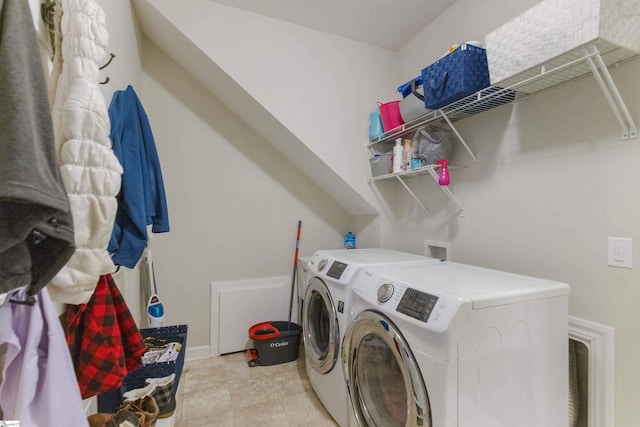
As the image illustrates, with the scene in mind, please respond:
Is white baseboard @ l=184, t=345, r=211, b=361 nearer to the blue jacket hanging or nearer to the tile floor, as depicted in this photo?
the tile floor

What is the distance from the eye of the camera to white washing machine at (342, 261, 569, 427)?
972mm

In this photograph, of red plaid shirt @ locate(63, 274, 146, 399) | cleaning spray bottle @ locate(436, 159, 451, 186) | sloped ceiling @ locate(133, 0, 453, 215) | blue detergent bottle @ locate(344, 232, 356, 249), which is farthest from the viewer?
blue detergent bottle @ locate(344, 232, 356, 249)

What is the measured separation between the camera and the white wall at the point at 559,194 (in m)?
1.20

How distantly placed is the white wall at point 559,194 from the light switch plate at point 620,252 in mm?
20

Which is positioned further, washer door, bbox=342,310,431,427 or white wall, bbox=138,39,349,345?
white wall, bbox=138,39,349,345

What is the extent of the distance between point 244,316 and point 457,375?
6.51 ft

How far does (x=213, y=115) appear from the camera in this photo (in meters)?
2.49

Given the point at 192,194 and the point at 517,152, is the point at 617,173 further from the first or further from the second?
the point at 192,194

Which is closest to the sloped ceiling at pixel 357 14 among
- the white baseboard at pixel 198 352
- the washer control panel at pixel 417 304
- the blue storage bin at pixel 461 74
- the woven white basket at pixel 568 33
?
the blue storage bin at pixel 461 74

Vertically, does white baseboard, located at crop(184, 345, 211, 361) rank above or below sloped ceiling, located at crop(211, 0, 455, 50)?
below

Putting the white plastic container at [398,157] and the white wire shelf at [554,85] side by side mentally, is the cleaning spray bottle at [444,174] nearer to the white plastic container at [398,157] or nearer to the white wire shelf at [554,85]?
the white wire shelf at [554,85]

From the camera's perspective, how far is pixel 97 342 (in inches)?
35.6

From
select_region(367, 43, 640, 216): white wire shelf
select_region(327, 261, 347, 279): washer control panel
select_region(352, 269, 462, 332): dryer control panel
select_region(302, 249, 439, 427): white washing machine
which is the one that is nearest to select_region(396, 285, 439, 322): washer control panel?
select_region(352, 269, 462, 332): dryer control panel

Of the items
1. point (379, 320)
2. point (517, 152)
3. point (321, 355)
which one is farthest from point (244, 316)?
point (517, 152)
